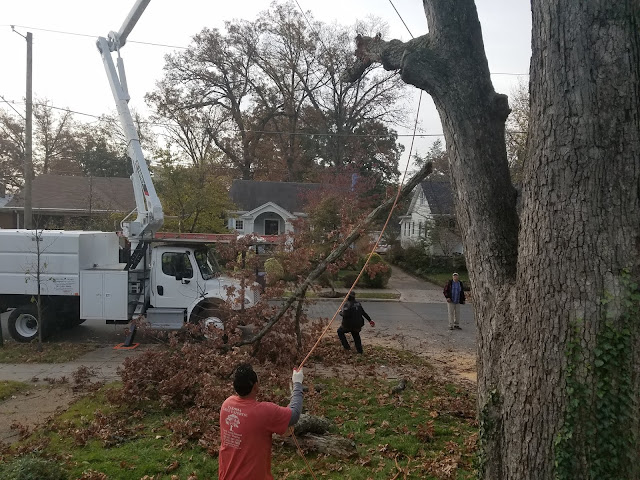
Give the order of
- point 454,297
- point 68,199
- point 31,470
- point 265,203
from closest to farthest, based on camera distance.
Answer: point 31,470, point 454,297, point 68,199, point 265,203

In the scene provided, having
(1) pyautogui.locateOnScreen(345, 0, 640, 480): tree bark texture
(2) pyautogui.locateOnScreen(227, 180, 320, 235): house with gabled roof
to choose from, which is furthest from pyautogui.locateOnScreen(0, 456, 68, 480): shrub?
(2) pyautogui.locateOnScreen(227, 180, 320, 235): house with gabled roof

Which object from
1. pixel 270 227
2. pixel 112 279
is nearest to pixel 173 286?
pixel 112 279

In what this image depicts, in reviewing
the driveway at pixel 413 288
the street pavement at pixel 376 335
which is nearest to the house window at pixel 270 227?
the driveway at pixel 413 288

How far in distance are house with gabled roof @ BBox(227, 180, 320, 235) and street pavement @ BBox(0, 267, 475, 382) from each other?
16451mm

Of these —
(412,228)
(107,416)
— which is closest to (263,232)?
(412,228)

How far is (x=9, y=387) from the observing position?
25.8ft

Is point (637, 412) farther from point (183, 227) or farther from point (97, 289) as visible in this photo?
point (183, 227)

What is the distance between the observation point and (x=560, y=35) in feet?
10.3

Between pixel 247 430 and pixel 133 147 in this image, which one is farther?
pixel 133 147

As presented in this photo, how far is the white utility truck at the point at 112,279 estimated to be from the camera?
425 inches

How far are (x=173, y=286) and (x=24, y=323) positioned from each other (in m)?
3.47

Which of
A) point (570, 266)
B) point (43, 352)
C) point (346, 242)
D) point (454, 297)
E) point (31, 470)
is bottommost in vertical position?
point (43, 352)

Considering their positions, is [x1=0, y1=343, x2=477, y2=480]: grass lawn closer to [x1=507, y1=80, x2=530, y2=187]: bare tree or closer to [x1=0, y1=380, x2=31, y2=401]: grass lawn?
[x1=0, y1=380, x2=31, y2=401]: grass lawn

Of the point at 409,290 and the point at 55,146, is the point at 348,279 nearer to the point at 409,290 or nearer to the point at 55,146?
the point at 409,290
